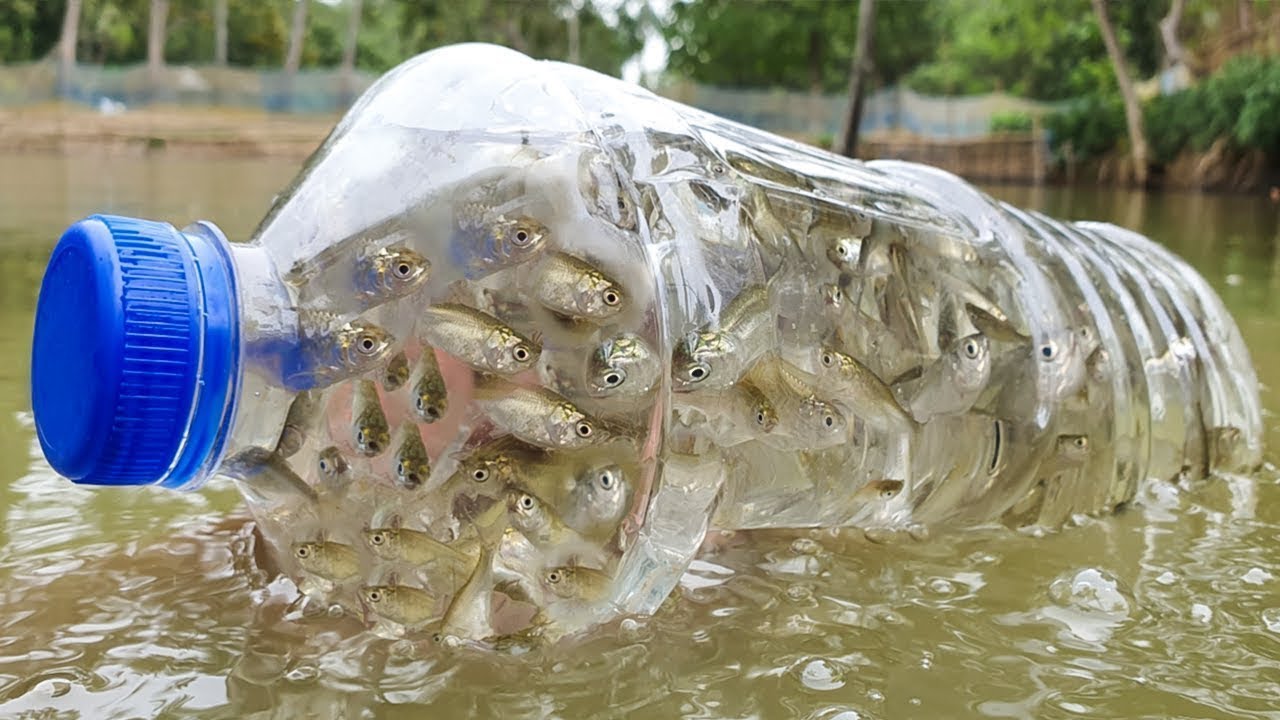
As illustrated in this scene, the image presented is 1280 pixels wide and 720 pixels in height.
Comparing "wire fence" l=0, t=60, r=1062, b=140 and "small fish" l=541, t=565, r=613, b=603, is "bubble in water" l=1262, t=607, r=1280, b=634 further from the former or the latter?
"wire fence" l=0, t=60, r=1062, b=140

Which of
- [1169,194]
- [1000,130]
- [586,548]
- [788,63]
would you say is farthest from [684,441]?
[788,63]

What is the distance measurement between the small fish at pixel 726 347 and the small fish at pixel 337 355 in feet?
1.27

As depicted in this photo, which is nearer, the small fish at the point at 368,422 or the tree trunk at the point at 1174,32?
the small fish at the point at 368,422

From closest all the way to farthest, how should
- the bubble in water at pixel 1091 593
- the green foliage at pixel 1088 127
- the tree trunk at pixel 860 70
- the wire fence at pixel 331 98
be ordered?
the bubble in water at pixel 1091 593 < the tree trunk at pixel 860 70 < the green foliage at pixel 1088 127 < the wire fence at pixel 331 98

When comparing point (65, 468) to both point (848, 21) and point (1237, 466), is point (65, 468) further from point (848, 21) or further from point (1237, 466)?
point (848, 21)

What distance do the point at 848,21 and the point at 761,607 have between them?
94.7 feet

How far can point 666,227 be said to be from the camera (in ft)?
5.37

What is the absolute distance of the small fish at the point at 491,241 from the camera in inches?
58.0

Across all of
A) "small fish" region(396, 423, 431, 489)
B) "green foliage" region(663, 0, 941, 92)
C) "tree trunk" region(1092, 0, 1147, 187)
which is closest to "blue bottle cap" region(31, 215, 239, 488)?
"small fish" region(396, 423, 431, 489)

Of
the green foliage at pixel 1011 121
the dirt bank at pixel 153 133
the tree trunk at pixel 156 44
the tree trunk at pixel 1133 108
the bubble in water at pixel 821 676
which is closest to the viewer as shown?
the bubble in water at pixel 821 676

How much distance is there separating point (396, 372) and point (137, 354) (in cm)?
33

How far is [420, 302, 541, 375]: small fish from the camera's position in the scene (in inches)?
56.2

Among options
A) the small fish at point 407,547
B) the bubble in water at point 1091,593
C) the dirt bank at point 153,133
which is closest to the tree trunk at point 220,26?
the dirt bank at point 153,133

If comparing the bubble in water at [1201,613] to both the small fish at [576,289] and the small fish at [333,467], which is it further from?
the small fish at [333,467]
